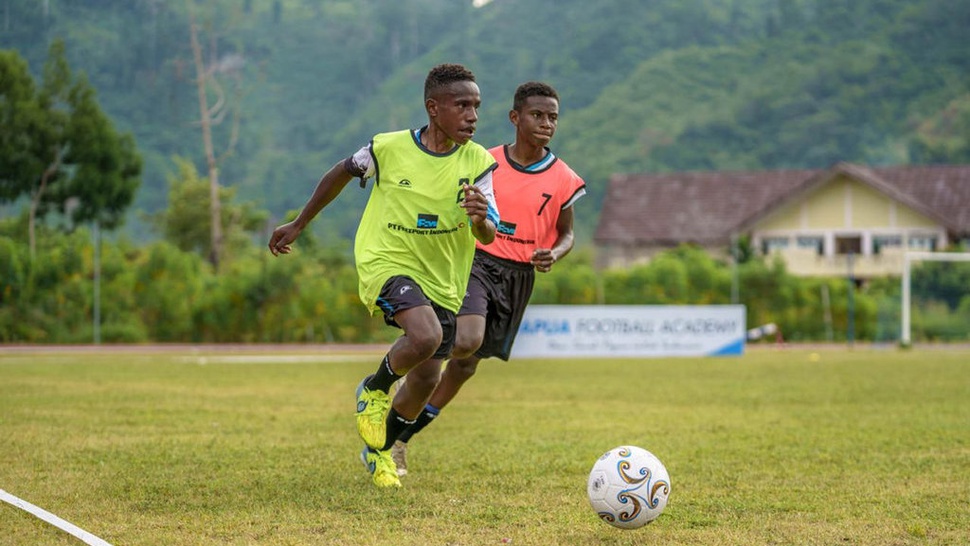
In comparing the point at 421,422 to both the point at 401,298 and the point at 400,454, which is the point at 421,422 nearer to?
the point at 400,454

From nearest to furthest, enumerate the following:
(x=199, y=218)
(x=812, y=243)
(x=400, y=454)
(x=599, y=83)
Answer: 1. (x=400, y=454)
2. (x=199, y=218)
3. (x=812, y=243)
4. (x=599, y=83)

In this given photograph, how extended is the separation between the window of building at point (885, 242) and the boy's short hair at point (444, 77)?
46.6m

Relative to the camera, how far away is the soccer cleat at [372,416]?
7047mm

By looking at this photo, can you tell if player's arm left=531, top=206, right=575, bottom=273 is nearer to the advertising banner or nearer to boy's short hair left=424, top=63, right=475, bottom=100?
boy's short hair left=424, top=63, right=475, bottom=100

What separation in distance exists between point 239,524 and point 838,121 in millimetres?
73239

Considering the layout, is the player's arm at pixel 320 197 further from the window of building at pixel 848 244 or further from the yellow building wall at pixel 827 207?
the window of building at pixel 848 244

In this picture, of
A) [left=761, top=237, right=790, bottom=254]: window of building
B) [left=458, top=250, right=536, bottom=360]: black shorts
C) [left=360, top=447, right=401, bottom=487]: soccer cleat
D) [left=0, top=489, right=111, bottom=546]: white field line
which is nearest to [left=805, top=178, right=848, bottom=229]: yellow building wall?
[left=761, top=237, right=790, bottom=254]: window of building

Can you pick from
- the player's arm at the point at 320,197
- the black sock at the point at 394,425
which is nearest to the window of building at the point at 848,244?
the black sock at the point at 394,425

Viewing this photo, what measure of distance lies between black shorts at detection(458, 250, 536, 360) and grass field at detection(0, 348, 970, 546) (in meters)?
0.81

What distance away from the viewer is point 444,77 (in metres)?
7.03

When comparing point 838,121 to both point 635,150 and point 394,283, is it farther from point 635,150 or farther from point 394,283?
point 394,283

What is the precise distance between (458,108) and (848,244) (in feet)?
156

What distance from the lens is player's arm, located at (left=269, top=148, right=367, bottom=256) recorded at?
277 inches

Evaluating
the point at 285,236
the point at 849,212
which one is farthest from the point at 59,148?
the point at 849,212
